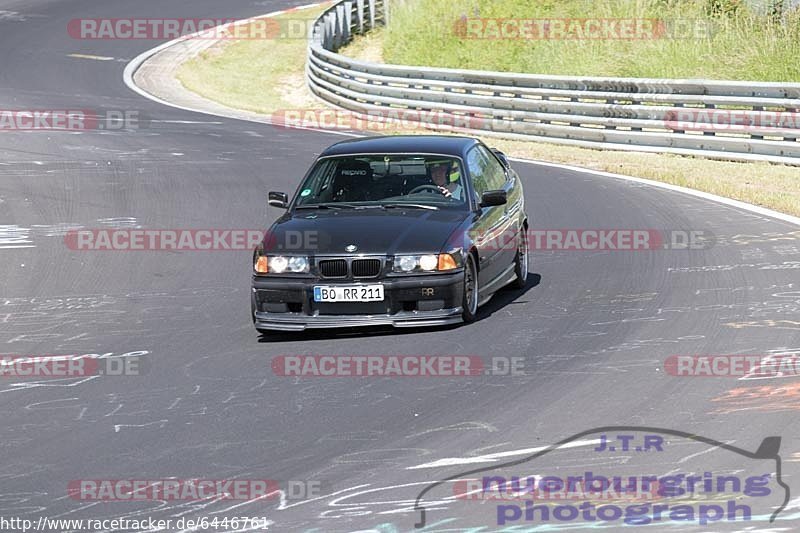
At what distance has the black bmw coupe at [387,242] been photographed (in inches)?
403

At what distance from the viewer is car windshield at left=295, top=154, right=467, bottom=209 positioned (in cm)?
1134

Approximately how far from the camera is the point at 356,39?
132 ft

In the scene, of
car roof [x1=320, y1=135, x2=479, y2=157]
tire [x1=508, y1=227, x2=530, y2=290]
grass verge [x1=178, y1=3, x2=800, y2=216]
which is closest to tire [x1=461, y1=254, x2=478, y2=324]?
car roof [x1=320, y1=135, x2=479, y2=157]

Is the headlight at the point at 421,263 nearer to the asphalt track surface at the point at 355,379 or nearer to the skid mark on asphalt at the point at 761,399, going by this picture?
the asphalt track surface at the point at 355,379

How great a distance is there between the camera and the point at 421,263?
33.8ft

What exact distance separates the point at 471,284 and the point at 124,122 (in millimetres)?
18801

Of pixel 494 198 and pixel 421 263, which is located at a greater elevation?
pixel 494 198

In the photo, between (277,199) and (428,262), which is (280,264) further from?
(277,199)

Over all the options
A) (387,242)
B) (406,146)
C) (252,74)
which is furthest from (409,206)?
(252,74)

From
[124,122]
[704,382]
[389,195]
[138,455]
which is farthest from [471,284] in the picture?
[124,122]

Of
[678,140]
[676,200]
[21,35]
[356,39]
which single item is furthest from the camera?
[21,35]

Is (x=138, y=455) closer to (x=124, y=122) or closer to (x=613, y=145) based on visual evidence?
(x=613, y=145)

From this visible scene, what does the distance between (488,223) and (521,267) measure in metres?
1.07

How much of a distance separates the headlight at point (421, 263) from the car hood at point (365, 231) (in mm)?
48
